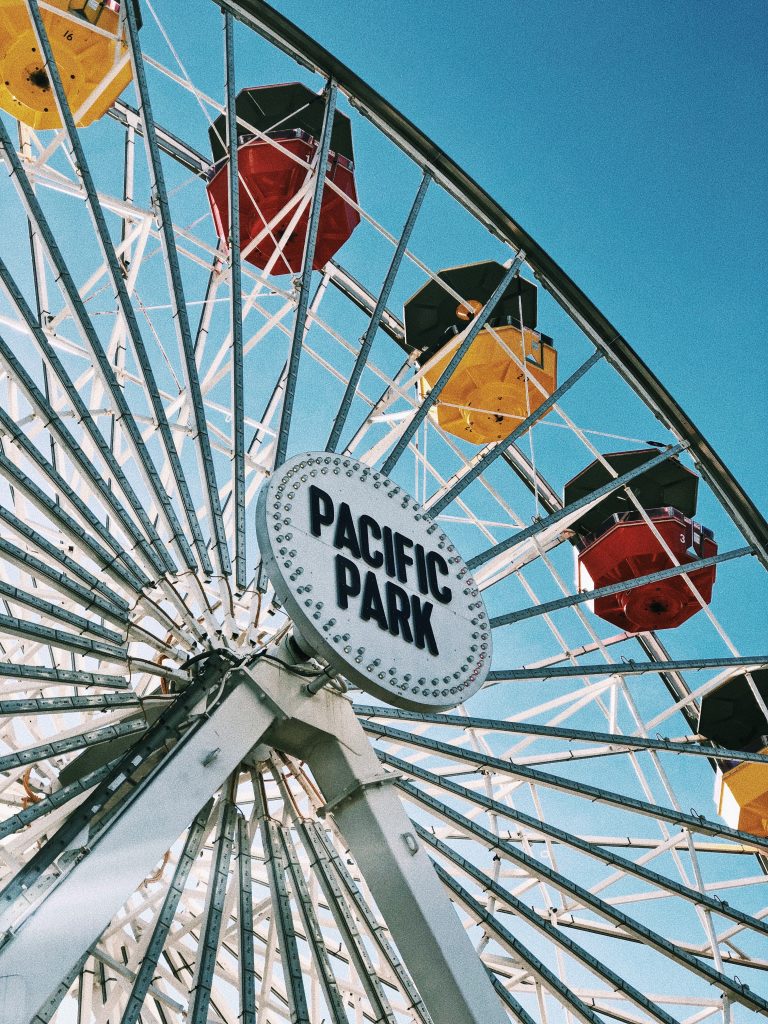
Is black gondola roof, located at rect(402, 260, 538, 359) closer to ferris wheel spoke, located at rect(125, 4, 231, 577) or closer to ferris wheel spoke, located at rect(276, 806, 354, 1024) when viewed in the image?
ferris wheel spoke, located at rect(125, 4, 231, 577)

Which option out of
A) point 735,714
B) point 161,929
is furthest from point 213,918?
point 735,714

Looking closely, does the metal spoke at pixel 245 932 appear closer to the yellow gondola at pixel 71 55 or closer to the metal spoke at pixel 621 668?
the metal spoke at pixel 621 668

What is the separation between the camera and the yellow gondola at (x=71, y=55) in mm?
11578

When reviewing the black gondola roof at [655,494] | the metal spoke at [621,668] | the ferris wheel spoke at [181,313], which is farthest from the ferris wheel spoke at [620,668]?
the black gondola roof at [655,494]

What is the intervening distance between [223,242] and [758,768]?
8947 mm

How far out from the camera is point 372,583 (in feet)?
24.9

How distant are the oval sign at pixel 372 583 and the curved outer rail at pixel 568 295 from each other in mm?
4228

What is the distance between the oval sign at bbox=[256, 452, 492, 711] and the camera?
710cm

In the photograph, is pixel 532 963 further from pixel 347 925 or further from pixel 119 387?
pixel 119 387

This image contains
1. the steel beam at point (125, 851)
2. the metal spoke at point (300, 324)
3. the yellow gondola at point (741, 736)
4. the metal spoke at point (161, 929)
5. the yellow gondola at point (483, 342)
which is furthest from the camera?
the yellow gondola at point (483, 342)

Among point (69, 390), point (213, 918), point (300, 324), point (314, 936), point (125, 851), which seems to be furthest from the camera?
point (300, 324)

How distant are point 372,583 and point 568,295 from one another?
17.3 feet

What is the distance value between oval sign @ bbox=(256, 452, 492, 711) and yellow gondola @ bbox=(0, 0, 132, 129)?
577 cm

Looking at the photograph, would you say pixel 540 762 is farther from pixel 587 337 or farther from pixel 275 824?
pixel 275 824
